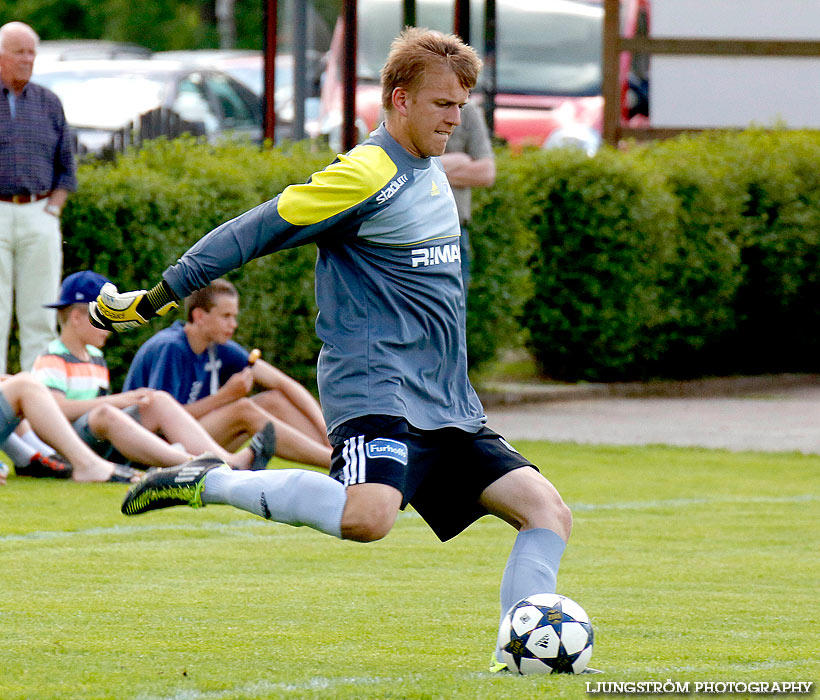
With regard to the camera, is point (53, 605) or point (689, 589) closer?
point (53, 605)

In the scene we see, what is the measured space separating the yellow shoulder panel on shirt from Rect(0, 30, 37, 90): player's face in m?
6.60

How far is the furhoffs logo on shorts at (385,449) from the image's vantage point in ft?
15.9

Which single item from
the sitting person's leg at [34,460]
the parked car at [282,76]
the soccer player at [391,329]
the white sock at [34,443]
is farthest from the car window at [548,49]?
the soccer player at [391,329]

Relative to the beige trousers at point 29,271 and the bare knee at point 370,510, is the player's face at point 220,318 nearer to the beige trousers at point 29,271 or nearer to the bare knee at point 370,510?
the beige trousers at point 29,271

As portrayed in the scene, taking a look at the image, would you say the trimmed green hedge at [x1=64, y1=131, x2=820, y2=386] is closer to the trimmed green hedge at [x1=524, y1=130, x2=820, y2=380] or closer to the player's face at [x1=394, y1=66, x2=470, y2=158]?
the trimmed green hedge at [x1=524, y1=130, x2=820, y2=380]

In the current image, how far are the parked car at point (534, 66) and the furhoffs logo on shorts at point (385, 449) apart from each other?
13412 mm

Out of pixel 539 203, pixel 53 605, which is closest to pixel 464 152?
pixel 539 203

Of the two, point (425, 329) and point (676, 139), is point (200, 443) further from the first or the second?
point (676, 139)

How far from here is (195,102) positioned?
20078mm

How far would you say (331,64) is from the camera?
752 inches

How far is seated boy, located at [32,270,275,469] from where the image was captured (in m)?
9.02

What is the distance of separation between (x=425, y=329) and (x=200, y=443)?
4.32m

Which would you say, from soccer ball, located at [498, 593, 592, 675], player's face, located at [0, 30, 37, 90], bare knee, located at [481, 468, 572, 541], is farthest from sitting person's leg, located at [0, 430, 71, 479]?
soccer ball, located at [498, 593, 592, 675]

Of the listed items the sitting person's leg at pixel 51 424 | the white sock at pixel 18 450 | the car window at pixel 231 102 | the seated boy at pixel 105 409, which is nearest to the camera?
the sitting person's leg at pixel 51 424
